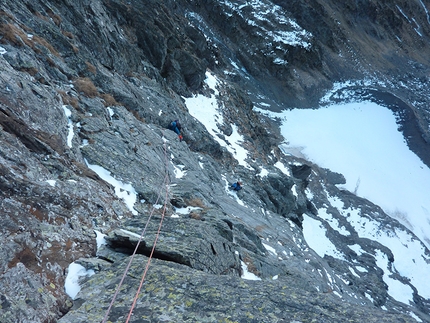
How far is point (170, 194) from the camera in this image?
11344mm

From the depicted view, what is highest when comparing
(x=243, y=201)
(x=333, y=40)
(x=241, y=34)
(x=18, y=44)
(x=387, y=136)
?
(x=333, y=40)

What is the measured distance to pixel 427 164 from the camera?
186 feet

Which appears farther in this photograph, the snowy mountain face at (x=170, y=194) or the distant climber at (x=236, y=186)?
the distant climber at (x=236, y=186)

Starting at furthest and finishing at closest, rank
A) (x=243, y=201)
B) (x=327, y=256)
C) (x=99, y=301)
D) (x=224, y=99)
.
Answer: (x=224, y=99)
(x=327, y=256)
(x=243, y=201)
(x=99, y=301)

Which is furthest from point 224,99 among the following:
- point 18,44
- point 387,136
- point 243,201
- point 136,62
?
point 387,136

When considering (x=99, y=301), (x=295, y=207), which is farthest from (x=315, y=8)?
(x=99, y=301)

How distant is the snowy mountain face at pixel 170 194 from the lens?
5160 millimetres

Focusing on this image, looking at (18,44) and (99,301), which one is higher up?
(18,44)

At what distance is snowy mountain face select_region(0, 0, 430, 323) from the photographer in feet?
16.9

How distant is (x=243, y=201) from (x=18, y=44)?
49.4ft

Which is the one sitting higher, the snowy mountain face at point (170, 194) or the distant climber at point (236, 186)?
the snowy mountain face at point (170, 194)

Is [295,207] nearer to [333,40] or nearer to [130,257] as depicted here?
[130,257]

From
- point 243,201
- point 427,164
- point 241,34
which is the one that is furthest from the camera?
point 241,34

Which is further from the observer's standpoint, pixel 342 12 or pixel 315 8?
pixel 342 12
